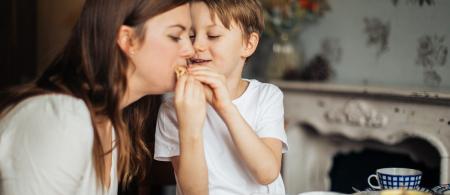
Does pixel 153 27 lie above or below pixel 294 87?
above

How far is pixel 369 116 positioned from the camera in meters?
2.67

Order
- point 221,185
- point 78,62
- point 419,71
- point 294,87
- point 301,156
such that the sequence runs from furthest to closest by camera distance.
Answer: point 301,156 → point 294,87 → point 419,71 → point 221,185 → point 78,62

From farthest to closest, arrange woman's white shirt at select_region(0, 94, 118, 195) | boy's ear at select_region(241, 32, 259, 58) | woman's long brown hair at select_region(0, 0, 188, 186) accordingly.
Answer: boy's ear at select_region(241, 32, 259, 58)
woman's long brown hair at select_region(0, 0, 188, 186)
woman's white shirt at select_region(0, 94, 118, 195)

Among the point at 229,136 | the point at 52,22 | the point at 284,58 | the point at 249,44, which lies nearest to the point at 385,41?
the point at 284,58

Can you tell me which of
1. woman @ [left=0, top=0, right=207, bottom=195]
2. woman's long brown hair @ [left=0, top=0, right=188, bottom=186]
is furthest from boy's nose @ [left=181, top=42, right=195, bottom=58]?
woman's long brown hair @ [left=0, top=0, right=188, bottom=186]

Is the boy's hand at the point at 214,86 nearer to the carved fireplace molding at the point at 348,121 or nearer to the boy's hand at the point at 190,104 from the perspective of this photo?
the boy's hand at the point at 190,104

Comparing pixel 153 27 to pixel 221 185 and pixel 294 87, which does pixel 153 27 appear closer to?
pixel 221 185

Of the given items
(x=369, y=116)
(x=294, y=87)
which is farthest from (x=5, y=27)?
(x=369, y=116)

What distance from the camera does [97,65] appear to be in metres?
1.17

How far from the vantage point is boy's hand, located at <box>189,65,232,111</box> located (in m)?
1.30

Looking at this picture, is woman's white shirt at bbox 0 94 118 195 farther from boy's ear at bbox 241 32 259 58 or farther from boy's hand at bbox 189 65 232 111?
boy's ear at bbox 241 32 259 58

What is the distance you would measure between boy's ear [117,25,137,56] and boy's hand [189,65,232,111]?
159 millimetres

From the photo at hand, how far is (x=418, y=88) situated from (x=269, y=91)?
1279mm

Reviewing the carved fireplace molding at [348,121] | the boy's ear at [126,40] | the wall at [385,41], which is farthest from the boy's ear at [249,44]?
the wall at [385,41]
